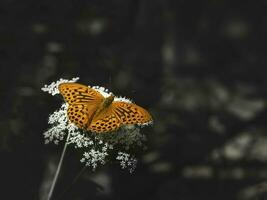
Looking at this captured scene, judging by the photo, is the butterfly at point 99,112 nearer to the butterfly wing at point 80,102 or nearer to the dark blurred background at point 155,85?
the butterfly wing at point 80,102

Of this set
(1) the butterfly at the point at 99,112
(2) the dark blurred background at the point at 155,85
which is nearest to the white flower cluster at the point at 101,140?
(1) the butterfly at the point at 99,112

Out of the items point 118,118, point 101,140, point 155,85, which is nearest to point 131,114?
point 118,118

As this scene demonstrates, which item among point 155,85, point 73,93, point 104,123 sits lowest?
point 104,123

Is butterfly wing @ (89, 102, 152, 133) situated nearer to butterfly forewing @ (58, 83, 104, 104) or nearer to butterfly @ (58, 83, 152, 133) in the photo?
butterfly @ (58, 83, 152, 133)

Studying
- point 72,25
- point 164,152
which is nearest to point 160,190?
point 164,152

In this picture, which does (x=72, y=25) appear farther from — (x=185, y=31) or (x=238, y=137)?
(x=238, y=137)

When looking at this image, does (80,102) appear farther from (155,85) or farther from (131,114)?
(155,85)

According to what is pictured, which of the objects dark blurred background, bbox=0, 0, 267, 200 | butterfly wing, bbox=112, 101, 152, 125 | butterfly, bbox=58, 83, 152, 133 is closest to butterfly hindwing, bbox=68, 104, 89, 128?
butterfly, bbox=58, 83, 152, 133
